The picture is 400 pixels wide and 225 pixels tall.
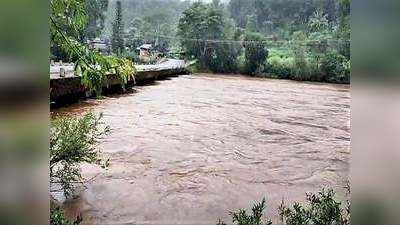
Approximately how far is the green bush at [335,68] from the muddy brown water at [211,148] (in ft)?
0.11

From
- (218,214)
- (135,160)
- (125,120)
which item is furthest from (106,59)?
(218,214)

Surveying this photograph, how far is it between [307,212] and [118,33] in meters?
0.96

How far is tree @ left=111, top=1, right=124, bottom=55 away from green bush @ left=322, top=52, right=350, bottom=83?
801 mm

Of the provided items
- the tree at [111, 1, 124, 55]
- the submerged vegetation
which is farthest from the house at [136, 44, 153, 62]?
the submerged vegetation

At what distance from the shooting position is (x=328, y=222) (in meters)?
1.46

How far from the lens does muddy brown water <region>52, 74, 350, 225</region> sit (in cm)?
158

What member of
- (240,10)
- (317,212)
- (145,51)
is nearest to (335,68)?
(240,10)

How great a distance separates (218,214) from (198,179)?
0.50ft

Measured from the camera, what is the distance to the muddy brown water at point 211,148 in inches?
62.3

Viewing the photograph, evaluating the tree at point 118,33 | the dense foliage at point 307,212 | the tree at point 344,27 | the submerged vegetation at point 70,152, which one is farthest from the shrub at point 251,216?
the tree at point 118,33

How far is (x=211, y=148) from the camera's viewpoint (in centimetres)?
171

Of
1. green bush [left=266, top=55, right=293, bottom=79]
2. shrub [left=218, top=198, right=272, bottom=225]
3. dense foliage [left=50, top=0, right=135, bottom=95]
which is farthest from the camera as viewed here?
green bush [left=266, top=55, right=293, bottom=79]

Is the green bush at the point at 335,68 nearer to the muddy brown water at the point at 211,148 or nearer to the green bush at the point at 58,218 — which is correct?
A: the muddy brown water at the point at 211,148

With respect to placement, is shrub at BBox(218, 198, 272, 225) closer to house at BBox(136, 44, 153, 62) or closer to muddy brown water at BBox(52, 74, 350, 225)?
muddy brown water at BBox(52, 74, 350, 225)
